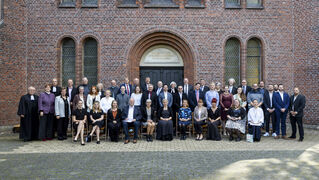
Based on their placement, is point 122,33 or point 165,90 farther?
point 122,33

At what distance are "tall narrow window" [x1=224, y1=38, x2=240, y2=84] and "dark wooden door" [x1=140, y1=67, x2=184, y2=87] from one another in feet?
7.27

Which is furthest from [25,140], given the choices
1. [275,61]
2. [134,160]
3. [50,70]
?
[275,61]

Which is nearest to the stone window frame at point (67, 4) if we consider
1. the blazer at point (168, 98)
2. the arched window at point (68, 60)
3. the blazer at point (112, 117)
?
the arched window at point (68, 60)

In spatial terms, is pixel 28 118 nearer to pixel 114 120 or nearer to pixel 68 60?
pixel 114 120

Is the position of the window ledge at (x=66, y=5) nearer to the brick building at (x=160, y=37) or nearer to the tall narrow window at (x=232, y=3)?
the brick building at (x=160, y=37)

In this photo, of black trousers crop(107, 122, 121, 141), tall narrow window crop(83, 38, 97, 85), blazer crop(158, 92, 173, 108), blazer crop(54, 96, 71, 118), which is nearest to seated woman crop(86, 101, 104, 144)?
black trousers crop(107, 122, 121, 141)

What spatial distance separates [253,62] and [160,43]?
4688 millimetres

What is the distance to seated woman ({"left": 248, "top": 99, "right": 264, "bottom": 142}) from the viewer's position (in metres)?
8.19

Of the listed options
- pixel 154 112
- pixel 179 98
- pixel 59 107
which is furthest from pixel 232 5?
pixel 59 107

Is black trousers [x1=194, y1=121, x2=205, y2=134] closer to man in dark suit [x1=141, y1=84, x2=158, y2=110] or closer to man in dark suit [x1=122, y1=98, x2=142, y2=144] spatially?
man in dark suit [x1=141, y1=84, x2=158, y2=110]

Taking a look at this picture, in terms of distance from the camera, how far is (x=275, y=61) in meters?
11.3

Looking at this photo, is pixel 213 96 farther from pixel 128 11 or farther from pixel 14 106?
pixel 14 106

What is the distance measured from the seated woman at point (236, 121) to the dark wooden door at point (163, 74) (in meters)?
3.84

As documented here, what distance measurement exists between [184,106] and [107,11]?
590cm
